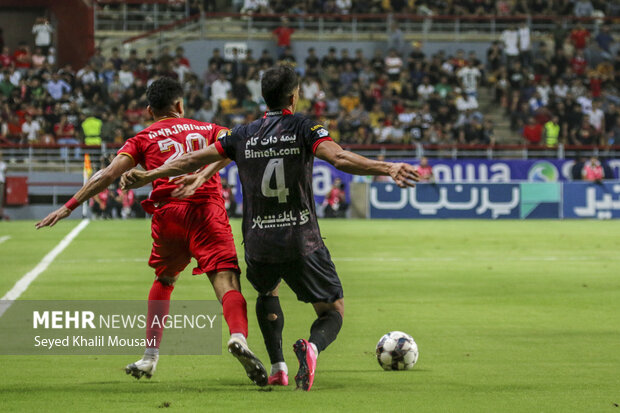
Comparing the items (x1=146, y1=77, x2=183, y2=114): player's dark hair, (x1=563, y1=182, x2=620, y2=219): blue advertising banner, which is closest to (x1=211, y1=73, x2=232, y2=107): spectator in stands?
(x1=563, y1=182, x2=620, y2=219): blue advertising banner

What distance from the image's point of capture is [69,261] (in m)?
17.9

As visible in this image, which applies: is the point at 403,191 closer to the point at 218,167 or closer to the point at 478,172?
the point at 478,172

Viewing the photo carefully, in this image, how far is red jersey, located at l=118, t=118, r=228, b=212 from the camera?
758 cm

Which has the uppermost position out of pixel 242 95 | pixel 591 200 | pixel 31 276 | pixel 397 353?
pixel 242 95

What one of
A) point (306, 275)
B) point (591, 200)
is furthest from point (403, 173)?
point (591, 200)

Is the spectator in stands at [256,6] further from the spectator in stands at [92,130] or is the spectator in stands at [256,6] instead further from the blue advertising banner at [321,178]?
the blue advertising banner at [321,178]

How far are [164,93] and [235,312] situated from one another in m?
1.79

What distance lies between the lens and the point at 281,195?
6973 millimetres

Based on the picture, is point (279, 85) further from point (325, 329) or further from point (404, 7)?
point (404, 7)

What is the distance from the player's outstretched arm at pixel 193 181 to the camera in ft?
24.0

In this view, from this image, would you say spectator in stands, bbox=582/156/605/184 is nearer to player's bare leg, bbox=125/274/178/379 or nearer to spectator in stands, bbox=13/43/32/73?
spectator in stands, bbox=13/43/32/73

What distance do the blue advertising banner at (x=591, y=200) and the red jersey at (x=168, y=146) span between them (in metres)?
25.8

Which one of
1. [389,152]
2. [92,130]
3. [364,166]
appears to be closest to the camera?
[364,166]

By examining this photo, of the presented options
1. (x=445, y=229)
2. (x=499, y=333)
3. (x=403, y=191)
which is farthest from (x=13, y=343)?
(x=403, y=191)
